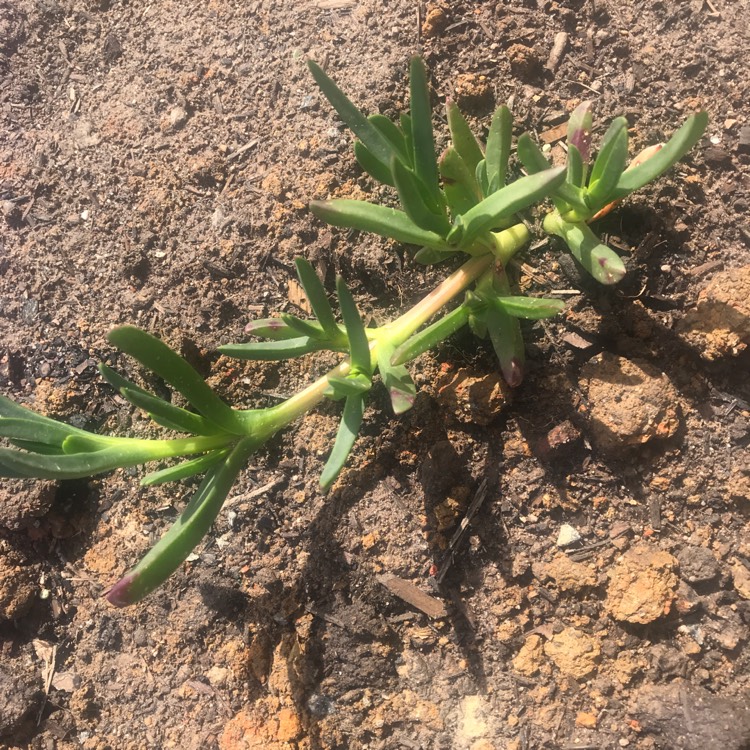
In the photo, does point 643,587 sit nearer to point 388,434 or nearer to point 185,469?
point 388,434

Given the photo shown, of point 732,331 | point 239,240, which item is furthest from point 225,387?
point 732,331

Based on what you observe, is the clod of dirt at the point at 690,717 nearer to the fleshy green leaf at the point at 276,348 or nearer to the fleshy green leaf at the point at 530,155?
the fleshy green leaf at the point at 276,348

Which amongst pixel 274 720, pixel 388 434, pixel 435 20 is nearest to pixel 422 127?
pixel 435 20

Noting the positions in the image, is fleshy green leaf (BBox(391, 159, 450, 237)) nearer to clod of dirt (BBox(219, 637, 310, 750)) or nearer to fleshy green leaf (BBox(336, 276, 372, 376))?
fleshy green leaf (BBox(336, 276, 372, 376))

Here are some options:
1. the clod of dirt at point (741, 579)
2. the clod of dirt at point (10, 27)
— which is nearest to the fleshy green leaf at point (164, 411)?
the clod of dirt at point (741, 579)

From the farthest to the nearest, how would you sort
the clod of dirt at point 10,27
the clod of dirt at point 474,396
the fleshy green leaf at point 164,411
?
the clod of dirt at point 10,27, the clod of dirt at point 474,396, the fleshy green leaf at point 164,411

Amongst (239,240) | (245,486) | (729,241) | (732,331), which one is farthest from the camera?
(239,240)

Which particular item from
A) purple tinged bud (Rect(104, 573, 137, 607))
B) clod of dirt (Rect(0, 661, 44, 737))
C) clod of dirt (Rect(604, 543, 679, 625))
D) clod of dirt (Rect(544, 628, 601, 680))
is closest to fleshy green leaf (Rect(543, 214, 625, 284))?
clod of dirt (Rect(604, 543, 679, 625))

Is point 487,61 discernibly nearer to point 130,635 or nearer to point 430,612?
point 430,612
